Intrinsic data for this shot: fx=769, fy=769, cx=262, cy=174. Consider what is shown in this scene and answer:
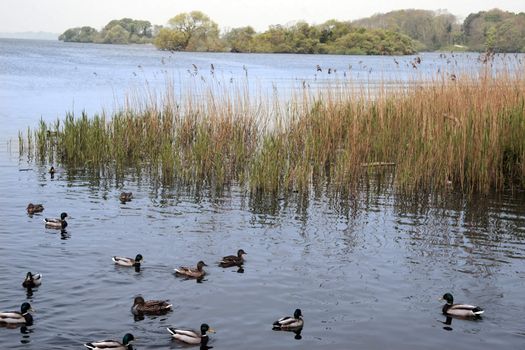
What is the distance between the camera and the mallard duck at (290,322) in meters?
10.1

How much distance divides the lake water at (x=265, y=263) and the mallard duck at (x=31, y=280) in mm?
152

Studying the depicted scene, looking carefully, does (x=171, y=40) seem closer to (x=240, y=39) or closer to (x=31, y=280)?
(x=240, y=39)

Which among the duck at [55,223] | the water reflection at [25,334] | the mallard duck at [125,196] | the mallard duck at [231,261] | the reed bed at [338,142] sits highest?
the reed bed at [338,142]

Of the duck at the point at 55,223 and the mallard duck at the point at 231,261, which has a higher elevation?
the duck at the point at 55,223

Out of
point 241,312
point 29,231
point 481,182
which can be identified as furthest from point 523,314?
point 29,231

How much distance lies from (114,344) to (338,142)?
1236cm

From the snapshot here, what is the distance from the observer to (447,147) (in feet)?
58.8

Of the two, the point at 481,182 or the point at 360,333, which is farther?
the point at 481,182

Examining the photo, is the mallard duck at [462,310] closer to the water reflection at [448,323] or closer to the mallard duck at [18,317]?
the water reflection at [448,323]

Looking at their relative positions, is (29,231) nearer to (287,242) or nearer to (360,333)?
(287,242)

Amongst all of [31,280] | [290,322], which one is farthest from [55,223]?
[290,322]

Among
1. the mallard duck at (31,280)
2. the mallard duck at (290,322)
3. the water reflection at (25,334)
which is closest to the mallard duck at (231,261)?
the mallard duck at (290,322)

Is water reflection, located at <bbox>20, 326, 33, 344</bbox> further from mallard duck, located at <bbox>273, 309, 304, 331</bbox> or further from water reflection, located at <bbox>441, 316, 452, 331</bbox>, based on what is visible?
water reflection, located at <bbox>441, 316, 452, 331</bbox>

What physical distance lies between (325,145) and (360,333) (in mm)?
10185
